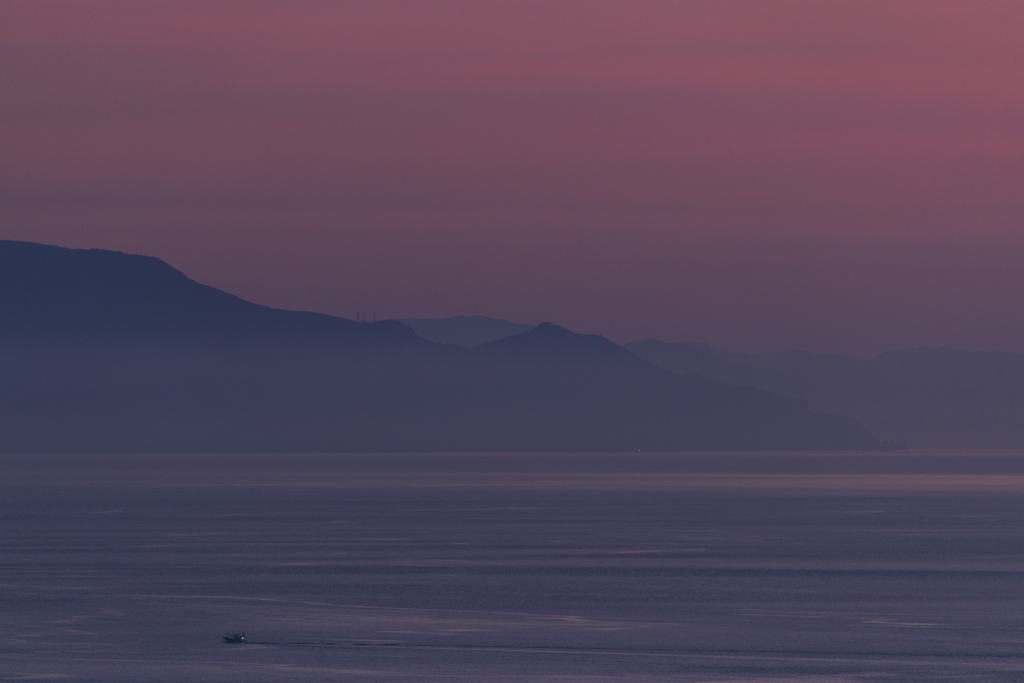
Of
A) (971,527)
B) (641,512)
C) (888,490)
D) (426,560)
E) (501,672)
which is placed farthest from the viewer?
A: (888,490)

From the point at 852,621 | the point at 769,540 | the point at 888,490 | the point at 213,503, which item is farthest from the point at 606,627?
the point at 888,490

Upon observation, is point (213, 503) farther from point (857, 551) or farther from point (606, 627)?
point (606, 627)

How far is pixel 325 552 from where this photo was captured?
81.5 meters

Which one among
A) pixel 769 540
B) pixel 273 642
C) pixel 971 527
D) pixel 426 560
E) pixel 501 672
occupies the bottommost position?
pixel 501 672

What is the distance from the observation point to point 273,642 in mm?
48500

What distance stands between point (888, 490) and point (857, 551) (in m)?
106

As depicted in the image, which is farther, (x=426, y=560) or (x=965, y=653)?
(x=426, y=560)

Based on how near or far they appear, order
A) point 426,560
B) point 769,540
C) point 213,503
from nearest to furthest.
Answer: point 426,560, point 769,540, point 213,503

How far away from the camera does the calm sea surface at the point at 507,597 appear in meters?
44.3

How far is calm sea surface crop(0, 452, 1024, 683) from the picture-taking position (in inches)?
1743

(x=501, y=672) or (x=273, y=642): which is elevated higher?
(x=273, y=642)

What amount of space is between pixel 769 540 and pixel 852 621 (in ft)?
136

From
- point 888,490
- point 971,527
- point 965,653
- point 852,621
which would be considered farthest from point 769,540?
point 888,490

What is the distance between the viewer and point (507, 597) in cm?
6103
